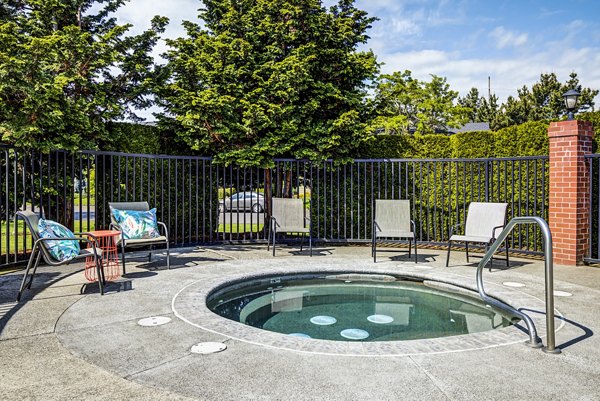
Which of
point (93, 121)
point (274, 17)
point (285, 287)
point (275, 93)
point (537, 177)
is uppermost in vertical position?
point (274, 17)

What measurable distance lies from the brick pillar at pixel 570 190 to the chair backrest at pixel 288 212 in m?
4.12

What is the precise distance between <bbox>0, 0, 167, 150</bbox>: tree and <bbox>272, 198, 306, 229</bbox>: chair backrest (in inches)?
134

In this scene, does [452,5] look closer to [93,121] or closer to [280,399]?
[93,121]

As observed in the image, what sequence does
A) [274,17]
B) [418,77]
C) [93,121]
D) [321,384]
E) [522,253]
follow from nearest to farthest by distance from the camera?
1. [321,384]
2. [522,253]
3. [93,121]
4. [274,17]
5. [418,77]

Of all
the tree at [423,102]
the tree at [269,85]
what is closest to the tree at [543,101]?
the tree at [423,102]

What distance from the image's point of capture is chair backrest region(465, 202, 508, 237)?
6.01 metres

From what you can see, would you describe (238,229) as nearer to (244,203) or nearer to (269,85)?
(244,203)

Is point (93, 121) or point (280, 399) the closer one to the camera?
point (280, 399)

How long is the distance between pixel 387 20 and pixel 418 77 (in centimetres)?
1376

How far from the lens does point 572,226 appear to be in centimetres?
600

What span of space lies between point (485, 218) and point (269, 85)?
4.86m

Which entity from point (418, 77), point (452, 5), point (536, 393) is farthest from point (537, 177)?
point (418, 77)

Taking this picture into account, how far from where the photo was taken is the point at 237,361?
2.49 meters

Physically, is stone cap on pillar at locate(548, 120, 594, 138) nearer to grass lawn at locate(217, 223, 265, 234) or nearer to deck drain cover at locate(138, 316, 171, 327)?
grass lawn at locate(217, 223, 265, 234)
